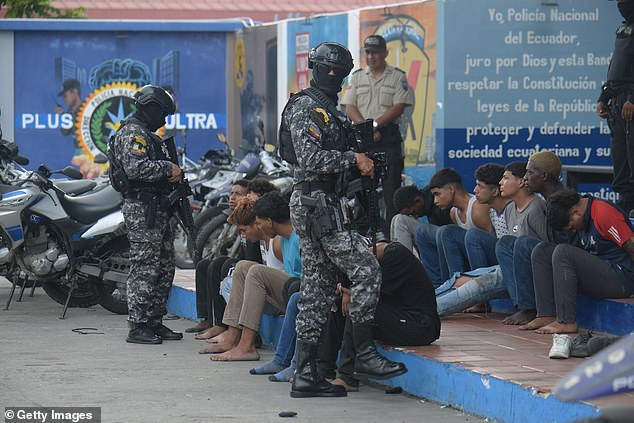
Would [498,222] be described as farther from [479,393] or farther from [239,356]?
[479,393]

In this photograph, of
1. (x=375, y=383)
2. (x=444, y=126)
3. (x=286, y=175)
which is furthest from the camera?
(x=286, y=175)

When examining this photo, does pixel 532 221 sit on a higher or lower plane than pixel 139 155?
lower

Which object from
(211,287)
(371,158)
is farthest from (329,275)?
(211,287)

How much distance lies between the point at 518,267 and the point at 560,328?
55 cm

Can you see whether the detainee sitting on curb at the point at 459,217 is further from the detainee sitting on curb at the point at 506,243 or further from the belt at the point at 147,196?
the belt at the point at 147,196

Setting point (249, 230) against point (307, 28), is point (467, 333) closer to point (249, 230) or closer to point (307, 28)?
point (249, 230)

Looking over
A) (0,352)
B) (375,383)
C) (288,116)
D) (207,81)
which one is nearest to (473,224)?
(375,383)

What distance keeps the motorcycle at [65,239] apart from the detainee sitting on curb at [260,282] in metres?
2.38

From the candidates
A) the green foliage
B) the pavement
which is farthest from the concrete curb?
the green foliage

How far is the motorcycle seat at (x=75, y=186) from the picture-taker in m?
11.3

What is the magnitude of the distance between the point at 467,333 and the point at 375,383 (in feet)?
2.47

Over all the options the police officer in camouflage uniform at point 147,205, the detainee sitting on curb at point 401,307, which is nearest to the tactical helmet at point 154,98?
the police officer in camouflage uniform at point 147,205

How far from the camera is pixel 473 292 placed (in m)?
8.40

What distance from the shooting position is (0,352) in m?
8.66
